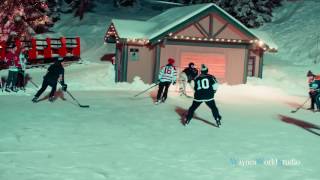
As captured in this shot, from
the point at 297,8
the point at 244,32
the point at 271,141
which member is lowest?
the point at 271,141

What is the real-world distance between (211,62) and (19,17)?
12.1 meters

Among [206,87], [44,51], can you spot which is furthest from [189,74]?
[44,51]

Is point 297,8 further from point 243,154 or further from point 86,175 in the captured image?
point 86,175

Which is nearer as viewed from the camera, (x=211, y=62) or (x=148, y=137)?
(x=148, y=137)

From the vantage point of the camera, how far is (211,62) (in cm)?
2517

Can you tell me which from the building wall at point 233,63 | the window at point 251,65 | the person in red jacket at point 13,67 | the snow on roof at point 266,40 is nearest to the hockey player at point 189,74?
the building wall at point 233,63

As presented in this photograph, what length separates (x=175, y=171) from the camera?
26.4ft

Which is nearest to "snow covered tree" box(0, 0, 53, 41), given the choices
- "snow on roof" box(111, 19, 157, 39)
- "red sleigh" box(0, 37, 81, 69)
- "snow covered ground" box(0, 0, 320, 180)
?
"red sleigh" box(0, 37, 81, 69)

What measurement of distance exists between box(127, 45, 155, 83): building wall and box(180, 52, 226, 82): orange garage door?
182cm

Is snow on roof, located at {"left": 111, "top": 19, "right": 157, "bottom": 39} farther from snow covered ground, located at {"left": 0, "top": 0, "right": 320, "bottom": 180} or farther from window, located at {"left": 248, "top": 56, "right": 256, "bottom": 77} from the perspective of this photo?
window, located at {"left": 248, "top": 56, "right": 256, "bottom": 77}

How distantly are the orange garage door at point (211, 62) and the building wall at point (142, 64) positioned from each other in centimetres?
182

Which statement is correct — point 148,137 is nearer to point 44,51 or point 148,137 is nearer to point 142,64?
point 142,64

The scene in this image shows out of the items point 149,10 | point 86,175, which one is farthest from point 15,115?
point 149,10

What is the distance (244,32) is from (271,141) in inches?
570
